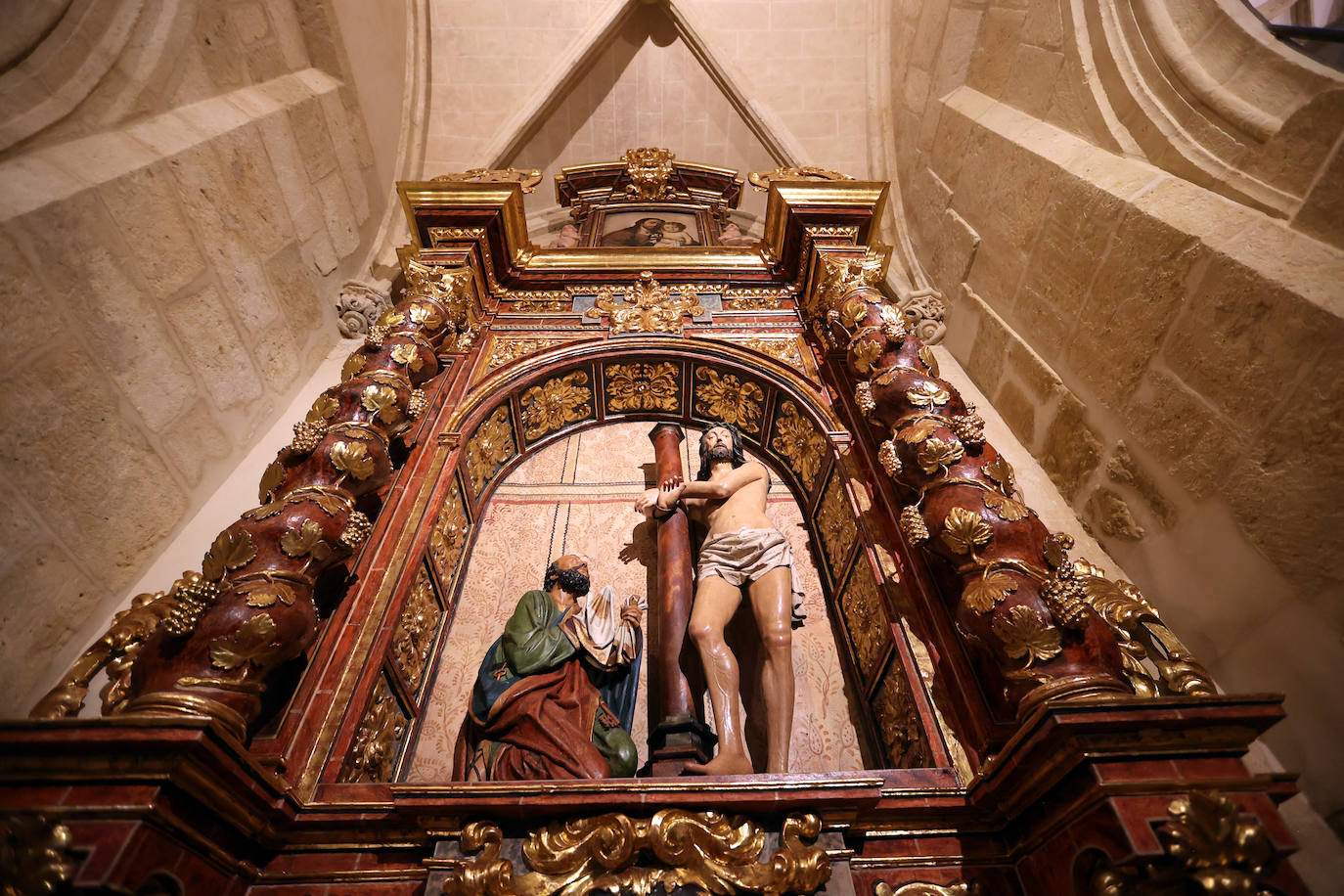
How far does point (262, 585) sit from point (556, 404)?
9.10ft

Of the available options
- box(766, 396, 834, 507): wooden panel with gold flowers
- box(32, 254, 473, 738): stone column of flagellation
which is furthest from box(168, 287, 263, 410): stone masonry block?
box(766, 396, 834, 507): wooden panel with gold flowers

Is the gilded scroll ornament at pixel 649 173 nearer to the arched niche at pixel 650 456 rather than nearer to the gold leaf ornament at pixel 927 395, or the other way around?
the arched niche at pixel 650 456

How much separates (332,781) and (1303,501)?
385 centimetres

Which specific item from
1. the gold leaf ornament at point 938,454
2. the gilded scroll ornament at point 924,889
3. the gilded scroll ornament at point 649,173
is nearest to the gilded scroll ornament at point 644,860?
the gilded scroll ornament at point 924,889

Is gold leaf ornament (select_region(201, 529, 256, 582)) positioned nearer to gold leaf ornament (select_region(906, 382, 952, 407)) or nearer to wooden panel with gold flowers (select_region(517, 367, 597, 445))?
wooden panel with gold flowers (select_region(517, 367, 597, 445))

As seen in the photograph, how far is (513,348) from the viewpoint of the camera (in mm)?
4961

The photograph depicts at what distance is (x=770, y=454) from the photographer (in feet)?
15.9

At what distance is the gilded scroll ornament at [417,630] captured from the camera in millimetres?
Answer: 3113

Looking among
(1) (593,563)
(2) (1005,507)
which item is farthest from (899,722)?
(1) (593,563)

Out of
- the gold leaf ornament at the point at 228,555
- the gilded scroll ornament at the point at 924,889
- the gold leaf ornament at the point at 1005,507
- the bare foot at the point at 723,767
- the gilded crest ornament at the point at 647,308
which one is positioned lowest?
the gilded scroll ornament at the point at 924,889

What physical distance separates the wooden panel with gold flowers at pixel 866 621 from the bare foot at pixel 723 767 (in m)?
A: 0.92

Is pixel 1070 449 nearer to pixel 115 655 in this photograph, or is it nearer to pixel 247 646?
pixel 247 646

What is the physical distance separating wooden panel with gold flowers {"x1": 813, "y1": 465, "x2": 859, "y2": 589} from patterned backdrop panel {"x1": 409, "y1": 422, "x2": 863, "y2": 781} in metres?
0.13

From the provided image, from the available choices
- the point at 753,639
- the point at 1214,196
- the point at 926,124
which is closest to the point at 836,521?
the point at 753,639
